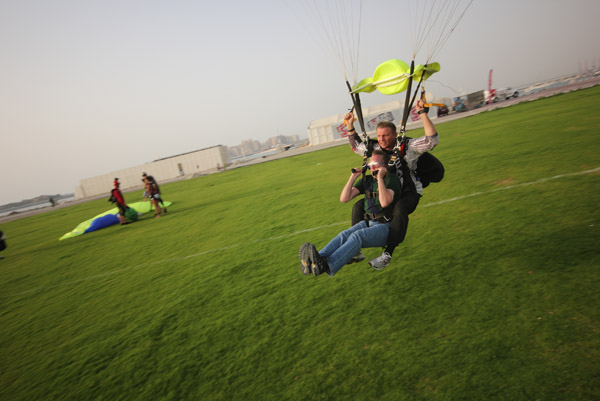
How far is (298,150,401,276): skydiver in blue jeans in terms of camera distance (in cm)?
349

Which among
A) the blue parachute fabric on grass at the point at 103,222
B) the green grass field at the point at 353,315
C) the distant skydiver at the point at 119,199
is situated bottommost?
the green grass field at the point at 353,315

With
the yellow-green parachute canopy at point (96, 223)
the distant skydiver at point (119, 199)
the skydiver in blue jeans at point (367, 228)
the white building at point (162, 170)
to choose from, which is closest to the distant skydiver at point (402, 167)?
the skydiver in blue jeans at point (367, 228)

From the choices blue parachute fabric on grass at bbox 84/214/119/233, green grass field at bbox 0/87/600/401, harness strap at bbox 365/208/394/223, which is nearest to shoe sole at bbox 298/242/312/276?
green grass field at bbox 0/87/600/401

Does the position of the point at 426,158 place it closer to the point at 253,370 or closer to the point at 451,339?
the point at 451,339

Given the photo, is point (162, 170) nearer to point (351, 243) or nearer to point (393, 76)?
point (393, 76)

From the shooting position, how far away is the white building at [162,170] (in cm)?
5944

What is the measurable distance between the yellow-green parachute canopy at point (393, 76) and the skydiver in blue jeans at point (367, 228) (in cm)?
96

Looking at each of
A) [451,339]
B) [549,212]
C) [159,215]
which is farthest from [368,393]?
[159,215]

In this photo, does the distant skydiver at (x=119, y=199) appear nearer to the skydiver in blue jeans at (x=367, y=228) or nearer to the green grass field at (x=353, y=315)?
the green grass field at (x=353, y=315)

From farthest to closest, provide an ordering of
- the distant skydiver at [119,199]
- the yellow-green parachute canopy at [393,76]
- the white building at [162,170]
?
1. the white building at [162,170]
2. the distant skydiver at [119,199]
3. the yellow-green parachute canopy at [393,76]

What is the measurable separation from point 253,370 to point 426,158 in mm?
3123

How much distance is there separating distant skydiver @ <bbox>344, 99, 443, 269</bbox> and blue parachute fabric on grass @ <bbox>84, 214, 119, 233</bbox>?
14002 mm

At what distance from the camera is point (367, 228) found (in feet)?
12.4

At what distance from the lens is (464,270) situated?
395 centimetres
